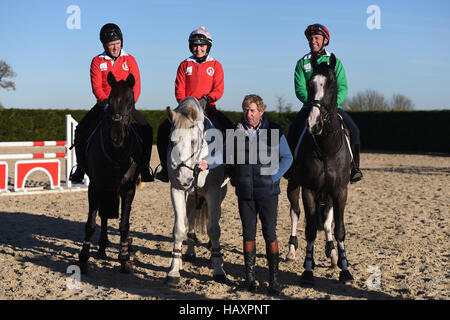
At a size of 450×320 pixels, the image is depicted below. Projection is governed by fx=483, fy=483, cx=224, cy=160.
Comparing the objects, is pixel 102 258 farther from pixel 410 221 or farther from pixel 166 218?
pixel 410 221

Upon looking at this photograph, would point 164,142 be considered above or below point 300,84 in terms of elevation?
below

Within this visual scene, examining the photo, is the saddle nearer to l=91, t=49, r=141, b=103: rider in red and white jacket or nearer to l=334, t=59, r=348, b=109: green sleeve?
l=334, t=59, r=348, b=109: green sleeve

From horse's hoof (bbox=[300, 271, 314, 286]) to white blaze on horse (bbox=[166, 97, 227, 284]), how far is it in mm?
895

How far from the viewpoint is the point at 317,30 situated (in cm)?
589

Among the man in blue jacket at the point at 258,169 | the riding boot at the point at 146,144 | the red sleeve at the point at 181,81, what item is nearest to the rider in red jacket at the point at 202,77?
the red sleeve at the point at 181,81

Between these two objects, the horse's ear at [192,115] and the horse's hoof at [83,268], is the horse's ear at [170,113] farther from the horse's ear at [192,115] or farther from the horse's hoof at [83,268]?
the horse's hoof at [83,268]

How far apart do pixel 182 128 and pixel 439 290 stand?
10.7ft

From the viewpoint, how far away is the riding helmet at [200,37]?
6.18 metres

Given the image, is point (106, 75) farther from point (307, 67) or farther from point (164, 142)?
point (307, 67)

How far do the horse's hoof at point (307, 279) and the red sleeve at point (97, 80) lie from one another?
3.41 metres

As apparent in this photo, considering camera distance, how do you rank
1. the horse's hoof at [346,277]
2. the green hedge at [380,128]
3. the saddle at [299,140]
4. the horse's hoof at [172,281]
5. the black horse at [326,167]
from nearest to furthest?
the black horse at [326,167] < the horse's hoof at [172,281] < the horse's hoof at [346,277] < the saddle at [299,140] < the green hedge at [380,128]

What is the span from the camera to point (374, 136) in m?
29.5

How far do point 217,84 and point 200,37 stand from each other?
639 millimetres

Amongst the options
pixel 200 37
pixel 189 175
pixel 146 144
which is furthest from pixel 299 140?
pixel 146 144
